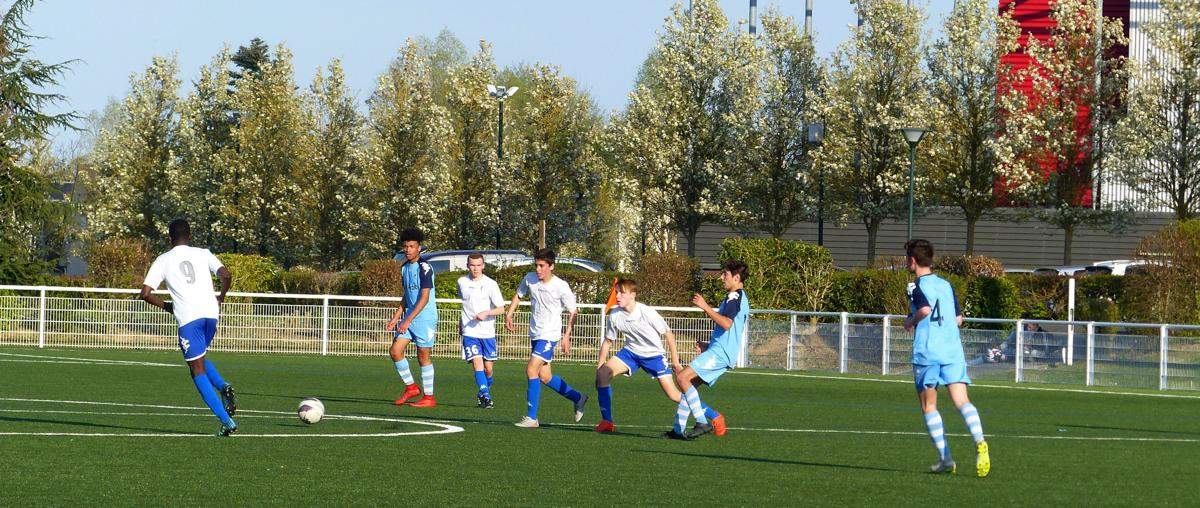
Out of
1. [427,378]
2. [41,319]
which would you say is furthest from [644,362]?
[41,319]

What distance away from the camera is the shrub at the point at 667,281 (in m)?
29.3

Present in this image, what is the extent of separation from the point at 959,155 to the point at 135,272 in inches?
897

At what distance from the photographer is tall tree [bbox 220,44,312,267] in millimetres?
45031

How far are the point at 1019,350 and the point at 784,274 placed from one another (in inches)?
256

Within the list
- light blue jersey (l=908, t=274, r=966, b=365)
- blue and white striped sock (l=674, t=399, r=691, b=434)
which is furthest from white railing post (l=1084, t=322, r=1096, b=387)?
light blue jersey (l=908, t=274, r=966, b=365)

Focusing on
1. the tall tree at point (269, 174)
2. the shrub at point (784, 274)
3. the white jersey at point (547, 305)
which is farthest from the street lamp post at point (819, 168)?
the white jersey at point (547, 305)

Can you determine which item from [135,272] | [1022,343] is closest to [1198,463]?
[1022,343]

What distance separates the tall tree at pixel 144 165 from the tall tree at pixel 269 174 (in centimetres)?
282

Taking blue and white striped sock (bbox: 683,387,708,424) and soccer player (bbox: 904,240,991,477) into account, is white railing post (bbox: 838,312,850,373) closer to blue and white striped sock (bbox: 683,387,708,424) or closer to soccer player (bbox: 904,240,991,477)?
blue and white striped sock (bbox: 683,387,708,424)

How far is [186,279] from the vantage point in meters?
11.8

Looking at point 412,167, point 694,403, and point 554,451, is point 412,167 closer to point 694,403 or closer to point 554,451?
point 694,403

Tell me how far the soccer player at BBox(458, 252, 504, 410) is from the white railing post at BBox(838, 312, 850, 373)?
33.9 ft

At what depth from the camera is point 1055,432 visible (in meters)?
14.3

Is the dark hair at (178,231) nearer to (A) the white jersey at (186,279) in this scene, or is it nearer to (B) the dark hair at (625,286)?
(A) the white jersey at (186,279)
